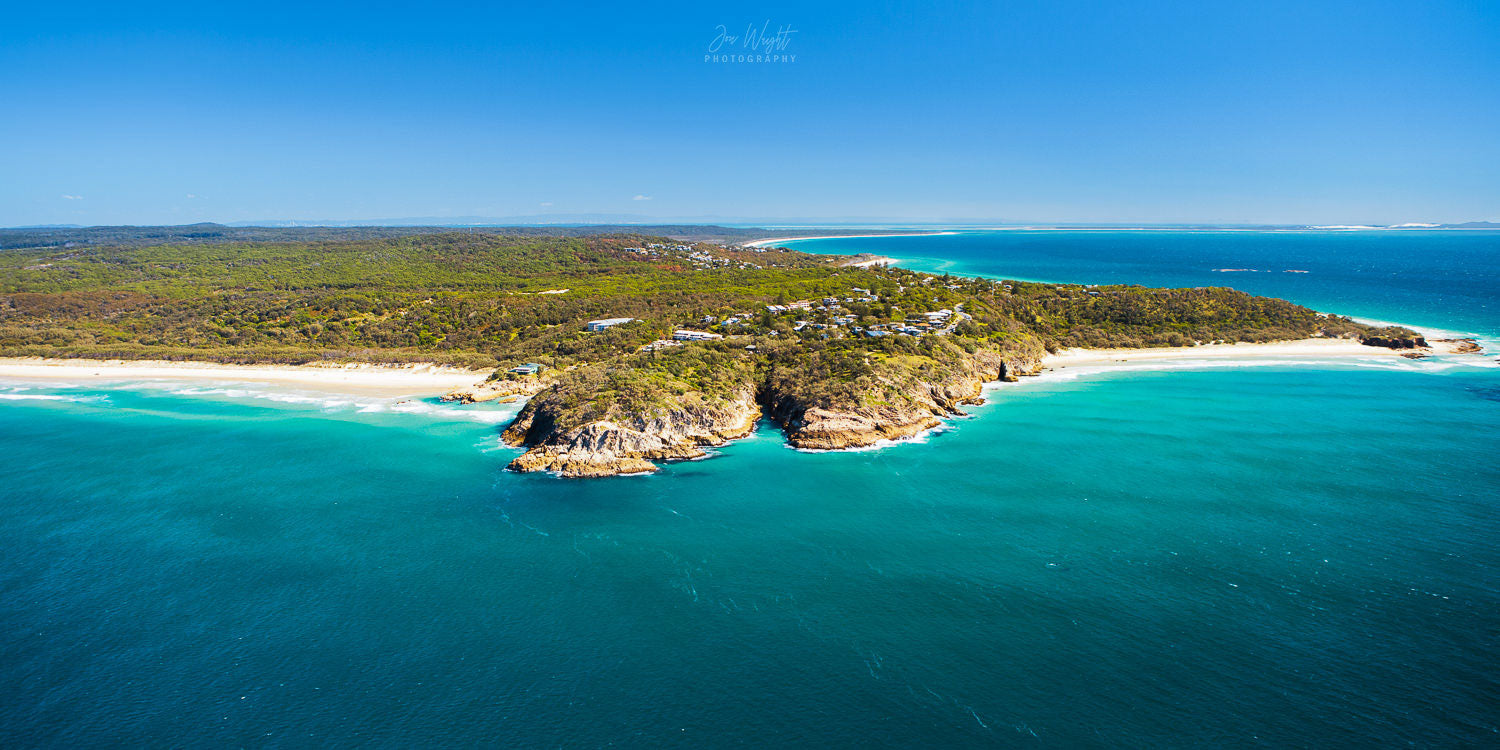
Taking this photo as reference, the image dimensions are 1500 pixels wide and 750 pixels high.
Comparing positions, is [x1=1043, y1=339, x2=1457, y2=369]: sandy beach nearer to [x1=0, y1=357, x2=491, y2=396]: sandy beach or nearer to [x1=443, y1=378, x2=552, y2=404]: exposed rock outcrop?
[x1=443, y1=378, x2=552, y2=404]: exposed rock outcrop

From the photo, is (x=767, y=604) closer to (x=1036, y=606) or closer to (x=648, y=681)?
(x=648, y=681)

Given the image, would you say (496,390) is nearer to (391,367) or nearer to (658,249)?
(391,367)

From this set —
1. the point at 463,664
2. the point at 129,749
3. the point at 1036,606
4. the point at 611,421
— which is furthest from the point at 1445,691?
the point at 129,749

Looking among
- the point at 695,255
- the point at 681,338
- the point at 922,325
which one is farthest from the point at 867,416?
the point at 695,255

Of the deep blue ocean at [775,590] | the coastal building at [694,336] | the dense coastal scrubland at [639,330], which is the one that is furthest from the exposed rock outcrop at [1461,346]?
the coastal building at [694,336]

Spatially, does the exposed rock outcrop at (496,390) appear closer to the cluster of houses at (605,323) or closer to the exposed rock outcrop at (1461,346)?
the cluster of houses at (605,323)

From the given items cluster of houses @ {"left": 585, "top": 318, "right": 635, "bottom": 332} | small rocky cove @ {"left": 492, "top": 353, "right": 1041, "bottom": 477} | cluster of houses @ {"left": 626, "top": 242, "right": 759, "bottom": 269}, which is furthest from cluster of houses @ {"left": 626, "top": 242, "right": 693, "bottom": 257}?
small rocky cove @ {"left": 492, "top": 353, "right": 1041, "bottom": 477}
